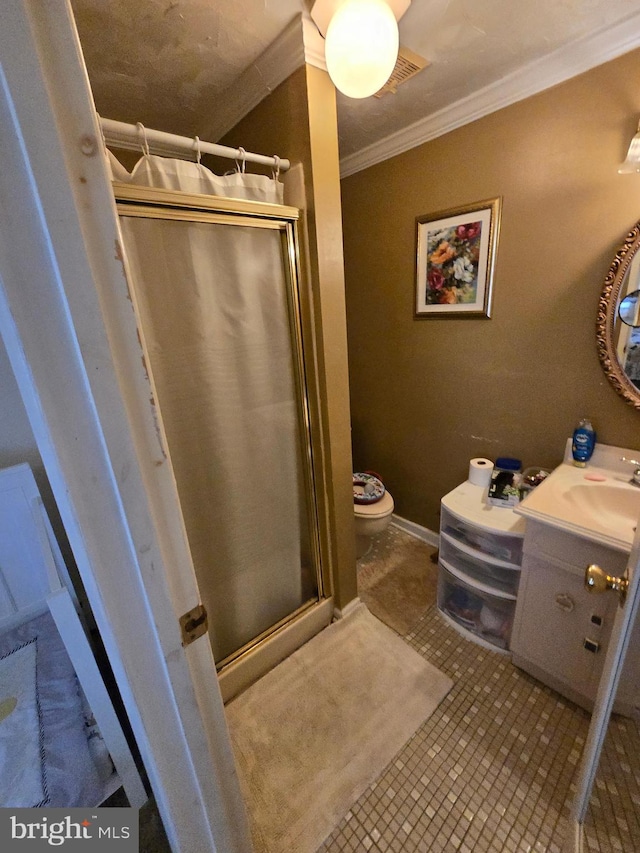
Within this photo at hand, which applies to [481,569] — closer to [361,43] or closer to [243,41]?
[361,43]

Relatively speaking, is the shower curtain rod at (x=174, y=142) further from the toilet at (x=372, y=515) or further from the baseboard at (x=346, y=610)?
the baseboard at (x=346, y=610)

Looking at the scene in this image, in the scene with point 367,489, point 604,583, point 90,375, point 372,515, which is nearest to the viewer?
point 90,375

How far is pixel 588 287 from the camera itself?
1.46 meters

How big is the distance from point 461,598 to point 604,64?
7.11 feet

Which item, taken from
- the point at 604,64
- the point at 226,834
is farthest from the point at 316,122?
the point at 226,834

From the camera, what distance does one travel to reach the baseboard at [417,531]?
7.53 feet

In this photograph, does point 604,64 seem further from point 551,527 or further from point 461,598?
point 461,598

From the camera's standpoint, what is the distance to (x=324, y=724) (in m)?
1.33

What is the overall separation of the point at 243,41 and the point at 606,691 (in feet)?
6.84

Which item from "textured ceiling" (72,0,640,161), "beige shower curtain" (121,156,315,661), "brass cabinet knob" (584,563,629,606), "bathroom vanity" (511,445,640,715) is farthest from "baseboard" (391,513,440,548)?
"textured ceiling" (72,0,640,161)

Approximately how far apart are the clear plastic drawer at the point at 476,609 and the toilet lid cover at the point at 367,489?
19.8 inches

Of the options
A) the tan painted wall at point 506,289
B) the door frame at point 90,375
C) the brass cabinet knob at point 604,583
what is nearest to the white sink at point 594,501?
the tan painted wall at point 506,289

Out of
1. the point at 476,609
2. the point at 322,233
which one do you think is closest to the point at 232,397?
the point at 322,233

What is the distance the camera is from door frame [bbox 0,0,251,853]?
1.16 feet
